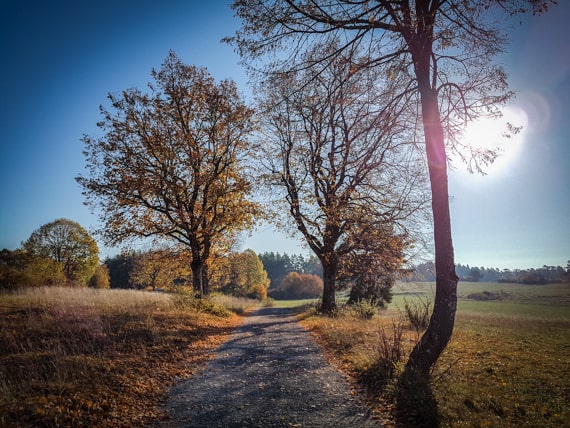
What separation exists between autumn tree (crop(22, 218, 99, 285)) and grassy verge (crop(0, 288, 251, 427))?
32252 millimetres

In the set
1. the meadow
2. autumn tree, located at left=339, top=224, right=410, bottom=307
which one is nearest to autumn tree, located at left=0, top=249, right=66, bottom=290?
the meadow

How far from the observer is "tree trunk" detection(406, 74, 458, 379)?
5.45m

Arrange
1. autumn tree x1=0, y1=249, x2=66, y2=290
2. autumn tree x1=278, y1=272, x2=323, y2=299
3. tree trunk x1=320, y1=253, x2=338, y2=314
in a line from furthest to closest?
autumn tree x1=278, y1=272, x2=323, y2=299 < tree trunk x1=320, y1=253, x2=338, y2=314 < autumn tree x1=0, y1=249, x2=66, y2=290

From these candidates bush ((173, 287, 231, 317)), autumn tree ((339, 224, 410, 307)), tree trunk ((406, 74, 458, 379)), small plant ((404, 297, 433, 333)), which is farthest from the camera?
autumn tree ((339, 224, 410, 307))

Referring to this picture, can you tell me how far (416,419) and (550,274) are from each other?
111124 millimetres

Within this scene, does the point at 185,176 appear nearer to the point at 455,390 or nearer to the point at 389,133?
the point at 389,133

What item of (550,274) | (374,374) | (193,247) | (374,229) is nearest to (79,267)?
(193,247)

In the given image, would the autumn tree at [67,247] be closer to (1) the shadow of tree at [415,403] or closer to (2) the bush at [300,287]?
(1) the shadow of tree at [415,403]

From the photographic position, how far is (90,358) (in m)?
6.08

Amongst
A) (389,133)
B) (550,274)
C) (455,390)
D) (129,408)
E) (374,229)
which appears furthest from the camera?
(550,274)

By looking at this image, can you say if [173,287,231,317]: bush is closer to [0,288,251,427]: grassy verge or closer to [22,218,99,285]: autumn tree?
[0,288,251,427]: grassy verge

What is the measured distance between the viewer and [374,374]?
592 centimetres

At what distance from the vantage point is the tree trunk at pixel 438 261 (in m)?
5.45

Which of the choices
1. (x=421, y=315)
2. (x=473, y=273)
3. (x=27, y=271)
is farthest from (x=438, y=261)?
(x=473, y=273)
